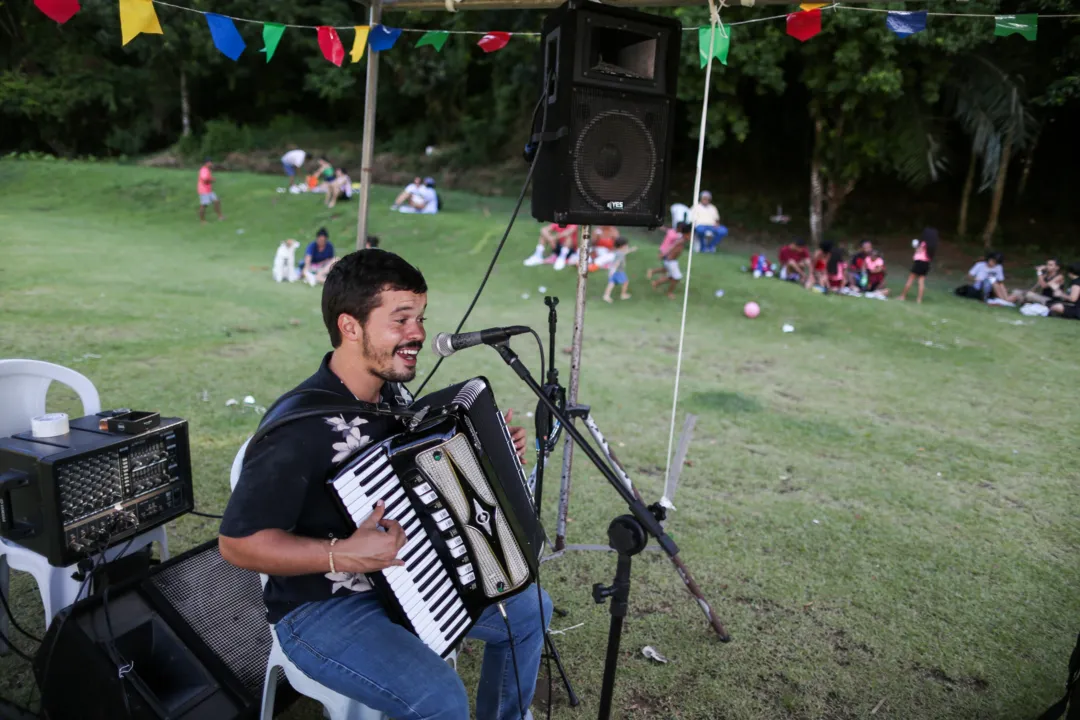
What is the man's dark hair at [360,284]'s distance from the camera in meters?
2.33

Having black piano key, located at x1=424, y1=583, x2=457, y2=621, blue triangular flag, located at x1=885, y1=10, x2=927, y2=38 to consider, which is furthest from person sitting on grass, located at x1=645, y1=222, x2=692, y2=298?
black piano key, located at x1=424, y1=583, x2=457, y2=621

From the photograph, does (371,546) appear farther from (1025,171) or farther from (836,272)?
(1025,171)

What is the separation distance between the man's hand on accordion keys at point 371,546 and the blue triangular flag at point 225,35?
11.5 feet

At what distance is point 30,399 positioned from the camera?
3.04 m

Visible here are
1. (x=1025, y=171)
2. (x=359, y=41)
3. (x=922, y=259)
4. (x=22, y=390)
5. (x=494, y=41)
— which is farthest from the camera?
(x=1025, y=171)

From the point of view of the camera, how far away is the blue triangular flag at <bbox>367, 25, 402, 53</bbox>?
3.97 meters

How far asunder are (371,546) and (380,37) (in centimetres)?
321

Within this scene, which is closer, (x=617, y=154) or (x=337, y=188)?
(x=617, y=154)

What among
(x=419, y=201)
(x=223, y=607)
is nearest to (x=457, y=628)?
(x=223, y=607)

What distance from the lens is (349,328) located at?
2355mm

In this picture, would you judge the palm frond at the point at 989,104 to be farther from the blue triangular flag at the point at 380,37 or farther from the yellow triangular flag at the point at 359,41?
the blue triangular flag at the point at 380,37

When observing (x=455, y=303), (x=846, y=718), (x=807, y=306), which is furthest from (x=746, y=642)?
(x=807, y=306)

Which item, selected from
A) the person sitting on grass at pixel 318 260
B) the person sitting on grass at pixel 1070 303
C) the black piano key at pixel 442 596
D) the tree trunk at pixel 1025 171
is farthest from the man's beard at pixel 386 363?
the tree trunk at pixel 1025 171

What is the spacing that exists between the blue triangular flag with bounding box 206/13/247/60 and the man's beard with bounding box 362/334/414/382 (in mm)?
2956
